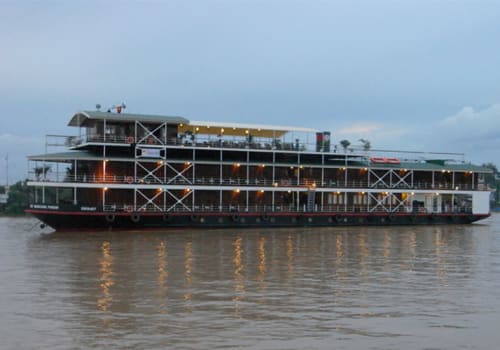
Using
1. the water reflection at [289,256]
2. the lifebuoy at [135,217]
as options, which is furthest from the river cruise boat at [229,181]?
the water reflection at [289,256]

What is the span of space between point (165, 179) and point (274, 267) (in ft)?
69.6

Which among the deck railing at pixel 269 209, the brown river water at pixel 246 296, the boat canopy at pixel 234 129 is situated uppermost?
the boat canopy at pixel 234 129

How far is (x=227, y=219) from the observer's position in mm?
45188

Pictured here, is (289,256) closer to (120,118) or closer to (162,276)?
(162,276)

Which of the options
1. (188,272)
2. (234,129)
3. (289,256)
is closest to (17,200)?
(234,129)

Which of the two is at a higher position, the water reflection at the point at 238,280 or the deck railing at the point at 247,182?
the deck railing at the point at 247,182

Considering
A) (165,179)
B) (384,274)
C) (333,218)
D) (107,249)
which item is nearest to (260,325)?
(384,274)

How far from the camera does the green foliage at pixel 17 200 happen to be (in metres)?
79.5

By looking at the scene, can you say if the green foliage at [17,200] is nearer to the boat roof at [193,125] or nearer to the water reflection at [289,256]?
the boat roof at [193,125]

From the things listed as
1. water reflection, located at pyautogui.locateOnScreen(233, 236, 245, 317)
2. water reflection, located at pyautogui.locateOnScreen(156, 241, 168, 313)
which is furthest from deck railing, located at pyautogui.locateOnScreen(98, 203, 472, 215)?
water reflection, located at pyautogui.locateOnScreen(233, 236, 245, 317)

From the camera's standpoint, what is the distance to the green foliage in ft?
261

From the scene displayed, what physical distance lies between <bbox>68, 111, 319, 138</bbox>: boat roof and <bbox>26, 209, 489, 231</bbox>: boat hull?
622 cm

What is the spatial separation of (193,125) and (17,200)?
43.6 metres

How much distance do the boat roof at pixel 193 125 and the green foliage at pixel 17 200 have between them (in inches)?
1424
